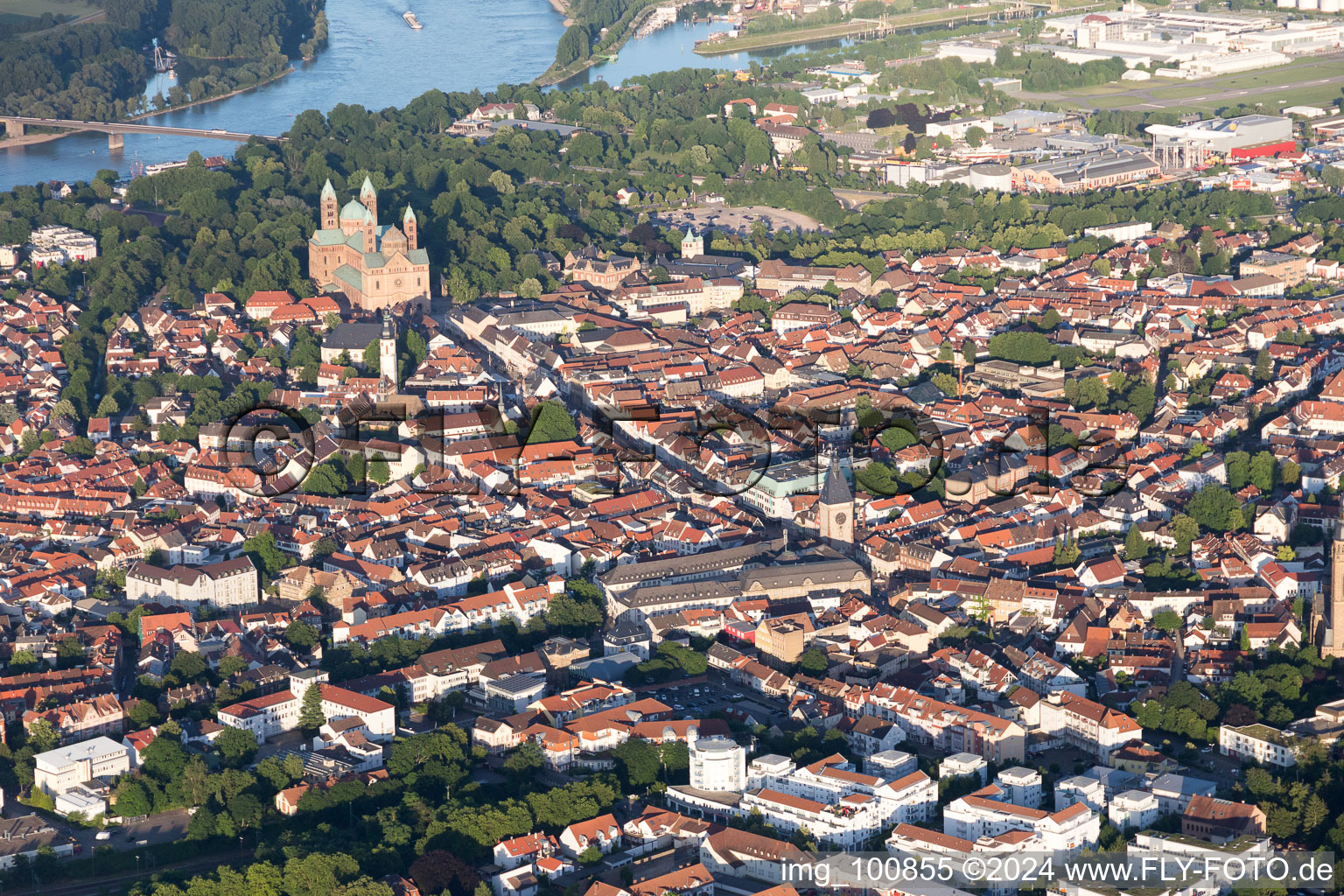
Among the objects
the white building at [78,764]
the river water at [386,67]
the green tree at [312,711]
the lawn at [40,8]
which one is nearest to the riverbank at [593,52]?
the river water at [386,67]

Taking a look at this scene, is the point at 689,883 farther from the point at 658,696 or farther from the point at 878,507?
the point at 878,507

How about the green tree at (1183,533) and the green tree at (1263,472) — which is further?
the green tree at (1263,472)

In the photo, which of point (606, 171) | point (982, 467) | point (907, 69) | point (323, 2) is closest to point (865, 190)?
point (606, 171)

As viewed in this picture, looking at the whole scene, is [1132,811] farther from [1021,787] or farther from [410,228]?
[410,228]

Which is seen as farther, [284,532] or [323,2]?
[323,2]

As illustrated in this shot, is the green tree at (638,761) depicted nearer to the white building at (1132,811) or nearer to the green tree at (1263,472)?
the white building at (1132,811)

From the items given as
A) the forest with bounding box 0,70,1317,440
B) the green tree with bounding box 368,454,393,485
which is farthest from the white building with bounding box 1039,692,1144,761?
the forest with bounding box 0,70,1317,440

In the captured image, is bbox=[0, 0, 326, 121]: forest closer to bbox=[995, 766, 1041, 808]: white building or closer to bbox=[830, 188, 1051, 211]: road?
bbox=[830, 188, 1051, 211]: road
